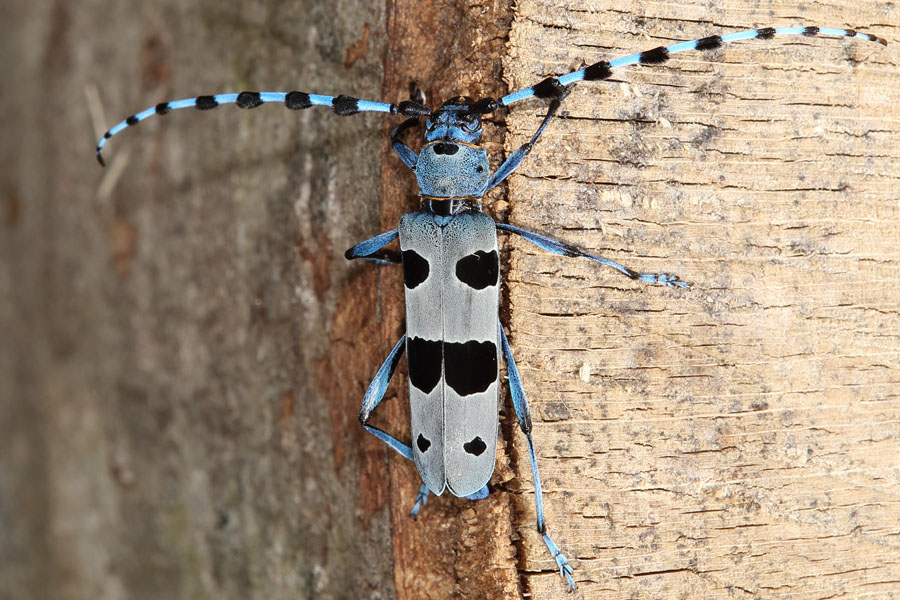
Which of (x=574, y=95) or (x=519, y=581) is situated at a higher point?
(x=574, y=95)

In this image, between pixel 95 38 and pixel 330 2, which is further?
pixel 95 38

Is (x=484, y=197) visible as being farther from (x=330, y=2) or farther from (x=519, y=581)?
(x=519, y=581)

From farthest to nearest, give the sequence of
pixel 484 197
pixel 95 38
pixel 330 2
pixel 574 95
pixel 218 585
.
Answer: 1. pixel 95 38
2. pixel 218 585
3. pixel 330 2
4. pixel 484 197
5. pixel 574 95

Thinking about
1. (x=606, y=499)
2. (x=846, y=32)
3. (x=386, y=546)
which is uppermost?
(x=846, y=32)

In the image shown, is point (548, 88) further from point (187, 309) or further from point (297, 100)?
point (187, 309)

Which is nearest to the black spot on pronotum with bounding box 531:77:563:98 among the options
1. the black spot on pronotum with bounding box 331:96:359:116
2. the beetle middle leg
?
the beetle middle leg

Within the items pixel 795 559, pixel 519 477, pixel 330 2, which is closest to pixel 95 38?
pixel 330 2
